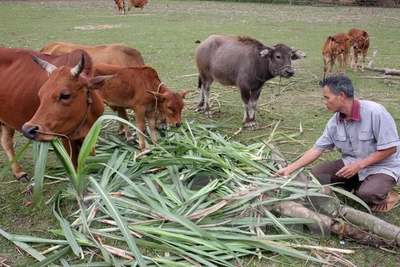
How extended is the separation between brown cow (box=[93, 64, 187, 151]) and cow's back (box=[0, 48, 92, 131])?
3.58 feet

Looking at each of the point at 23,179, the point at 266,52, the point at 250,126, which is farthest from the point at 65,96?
the point at 266,52

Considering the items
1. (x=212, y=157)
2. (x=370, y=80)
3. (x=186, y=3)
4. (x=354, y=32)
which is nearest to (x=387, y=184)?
(x=212, y=157)

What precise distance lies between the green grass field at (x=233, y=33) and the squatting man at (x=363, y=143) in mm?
335

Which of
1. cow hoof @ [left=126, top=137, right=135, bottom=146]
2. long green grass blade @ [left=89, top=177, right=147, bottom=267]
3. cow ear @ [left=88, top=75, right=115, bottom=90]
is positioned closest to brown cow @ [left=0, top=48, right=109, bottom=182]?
cow ear @ [left=88, top=75, right=115, bottom=90]

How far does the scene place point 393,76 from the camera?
10906 mm

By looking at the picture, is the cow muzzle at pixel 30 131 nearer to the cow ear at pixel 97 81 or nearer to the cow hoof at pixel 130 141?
the cow ear at pixel 97 81

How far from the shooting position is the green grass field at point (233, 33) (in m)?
4.77

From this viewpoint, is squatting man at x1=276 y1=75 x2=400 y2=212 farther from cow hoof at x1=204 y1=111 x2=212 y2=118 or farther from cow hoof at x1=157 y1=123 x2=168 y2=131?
cow hoof at x1=204 y1=111 x2=212 y2=118

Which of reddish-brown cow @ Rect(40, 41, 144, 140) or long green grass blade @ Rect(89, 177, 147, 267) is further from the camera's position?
reddish-brown cow @ Rect(40, 41, 144, 140)

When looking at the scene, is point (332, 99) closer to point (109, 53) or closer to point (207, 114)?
point (207, 114)

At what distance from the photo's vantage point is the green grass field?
4.77 meters

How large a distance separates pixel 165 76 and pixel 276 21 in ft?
47.0

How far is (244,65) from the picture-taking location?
25.3 ft

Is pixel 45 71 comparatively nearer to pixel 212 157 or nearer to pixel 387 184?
pixel 212 157
